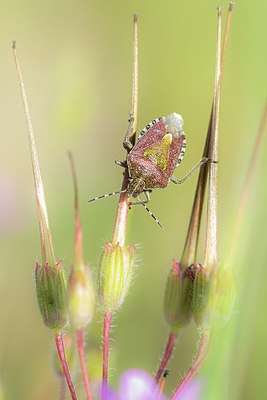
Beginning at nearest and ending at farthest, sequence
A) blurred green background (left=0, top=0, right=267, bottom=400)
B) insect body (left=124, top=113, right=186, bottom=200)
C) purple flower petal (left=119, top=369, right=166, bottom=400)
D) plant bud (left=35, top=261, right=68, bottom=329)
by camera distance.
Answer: plant bud (left=35, top=261, right=68, bottom=329) → purple flower petal (left=119, top=369, right=166, bottom=400) → blurred green background (left=0, top=0, right=267, bottom=400) → insect body (left=124, top=113, right=186, bottom=200)

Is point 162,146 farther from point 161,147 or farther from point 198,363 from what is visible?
point 198,363

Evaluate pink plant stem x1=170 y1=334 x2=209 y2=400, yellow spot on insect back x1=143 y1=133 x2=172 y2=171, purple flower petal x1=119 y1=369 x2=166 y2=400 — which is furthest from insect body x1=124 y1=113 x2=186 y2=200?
pink plant stem x1=170 y1=334 x2=209 y2=400

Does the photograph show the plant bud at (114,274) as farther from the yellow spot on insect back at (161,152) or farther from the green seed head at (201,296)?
the yellow spot on insect back at (161,152)

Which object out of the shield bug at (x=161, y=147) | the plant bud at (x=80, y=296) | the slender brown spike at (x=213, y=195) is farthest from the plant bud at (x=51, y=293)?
the shield bug at (x=161, y=147)

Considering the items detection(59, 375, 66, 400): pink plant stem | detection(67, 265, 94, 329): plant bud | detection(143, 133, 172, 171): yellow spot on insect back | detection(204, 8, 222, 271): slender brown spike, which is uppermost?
detection(143, 133, 172, 171): yellow spot on insect back

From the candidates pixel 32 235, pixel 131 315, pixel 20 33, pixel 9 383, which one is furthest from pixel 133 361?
pixel 20 33

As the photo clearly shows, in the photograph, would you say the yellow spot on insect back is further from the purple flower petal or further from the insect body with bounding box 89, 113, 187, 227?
the purple flower petal
